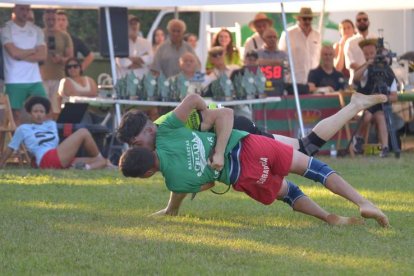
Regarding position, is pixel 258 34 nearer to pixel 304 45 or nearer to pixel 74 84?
pixel 304 45

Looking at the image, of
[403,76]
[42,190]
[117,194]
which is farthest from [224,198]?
[403,76]

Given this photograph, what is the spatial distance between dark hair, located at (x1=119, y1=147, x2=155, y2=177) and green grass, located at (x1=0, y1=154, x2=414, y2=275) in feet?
1.45

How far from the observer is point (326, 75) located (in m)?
16.7

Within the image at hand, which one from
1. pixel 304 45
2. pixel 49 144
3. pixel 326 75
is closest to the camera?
pixel 49 144

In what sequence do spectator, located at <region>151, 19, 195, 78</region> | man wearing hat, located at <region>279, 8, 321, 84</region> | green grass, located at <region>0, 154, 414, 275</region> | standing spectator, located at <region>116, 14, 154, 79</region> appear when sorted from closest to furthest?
green grass, located at <region>0, 154, 414, 275</region> → spectator, located at <region>151, 19, 195, 78</region> → standing spectator, located at <region>116, 14, 154, 79</region> → man wearing hat, located at <region>279, 8, 321, 84</region>

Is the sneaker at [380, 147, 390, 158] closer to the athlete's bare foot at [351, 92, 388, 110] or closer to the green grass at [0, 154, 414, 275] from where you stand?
the green grass at [0, 154, 414, 275]

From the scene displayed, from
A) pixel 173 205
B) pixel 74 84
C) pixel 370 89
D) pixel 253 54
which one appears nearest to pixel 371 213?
pixel 173 205

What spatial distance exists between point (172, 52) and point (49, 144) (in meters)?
3.60

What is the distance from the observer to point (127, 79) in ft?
47.4

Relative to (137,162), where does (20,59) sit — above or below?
above

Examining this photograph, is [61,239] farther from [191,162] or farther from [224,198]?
[224,198]

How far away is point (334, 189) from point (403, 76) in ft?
29.6

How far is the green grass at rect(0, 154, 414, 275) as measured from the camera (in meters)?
6.48

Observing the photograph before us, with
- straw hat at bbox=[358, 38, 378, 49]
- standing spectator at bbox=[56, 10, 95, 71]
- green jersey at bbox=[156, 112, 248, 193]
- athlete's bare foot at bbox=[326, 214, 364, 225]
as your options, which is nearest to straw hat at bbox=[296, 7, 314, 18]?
straw hat at bbox=[358, 38, 378, 49]
